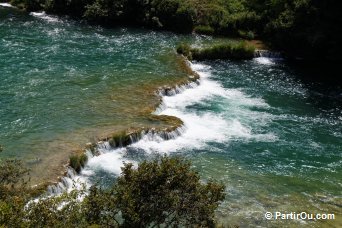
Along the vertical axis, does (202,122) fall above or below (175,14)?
below

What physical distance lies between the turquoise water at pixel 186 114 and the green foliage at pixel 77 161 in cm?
51

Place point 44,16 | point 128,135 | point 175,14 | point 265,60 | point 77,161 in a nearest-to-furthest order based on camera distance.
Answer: point 77,161 → point 128,135 → point 265,60 → point 175,14 → point 44,16

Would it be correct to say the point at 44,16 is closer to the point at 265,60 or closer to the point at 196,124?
the point at 265,60

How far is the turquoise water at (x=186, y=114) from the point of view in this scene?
112 ft

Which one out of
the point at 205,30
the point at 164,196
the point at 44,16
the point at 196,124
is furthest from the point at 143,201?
the point at 44,16

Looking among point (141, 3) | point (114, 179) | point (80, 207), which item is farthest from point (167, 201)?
point (141, 3)

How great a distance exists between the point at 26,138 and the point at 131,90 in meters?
13.0

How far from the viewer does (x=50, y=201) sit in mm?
20000

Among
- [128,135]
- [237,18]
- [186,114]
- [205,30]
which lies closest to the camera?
[128,135]

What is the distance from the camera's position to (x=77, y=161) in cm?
3400

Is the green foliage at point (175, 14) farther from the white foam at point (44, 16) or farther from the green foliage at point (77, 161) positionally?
the green foliage at point (77, 161)

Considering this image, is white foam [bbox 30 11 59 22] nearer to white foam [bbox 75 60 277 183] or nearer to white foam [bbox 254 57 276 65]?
white foam [bbox 75 60 277 183]

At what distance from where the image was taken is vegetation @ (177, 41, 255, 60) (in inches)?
2280

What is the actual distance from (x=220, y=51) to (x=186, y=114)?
55.2 feet
